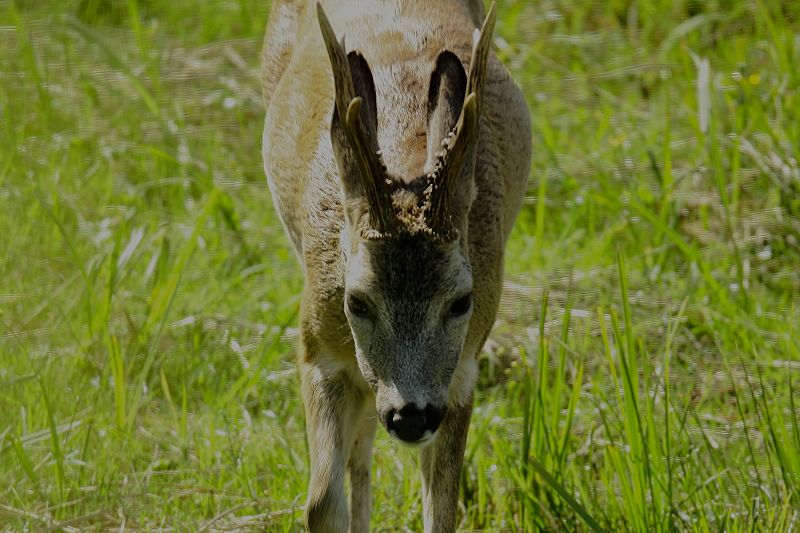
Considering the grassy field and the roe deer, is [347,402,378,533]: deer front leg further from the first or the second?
the grassy field

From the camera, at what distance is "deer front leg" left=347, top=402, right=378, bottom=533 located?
17.3 ft

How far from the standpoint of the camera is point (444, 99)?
4.41 metres

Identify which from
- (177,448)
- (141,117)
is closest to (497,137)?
(177,448)

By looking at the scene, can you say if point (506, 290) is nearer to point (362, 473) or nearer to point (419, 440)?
point (362, 473)

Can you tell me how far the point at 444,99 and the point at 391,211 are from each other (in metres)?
0.44

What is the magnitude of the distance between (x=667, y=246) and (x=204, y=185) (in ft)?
7.59

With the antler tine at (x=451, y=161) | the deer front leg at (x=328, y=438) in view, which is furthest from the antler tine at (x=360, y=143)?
the deer front leg at (x=328, y=438)

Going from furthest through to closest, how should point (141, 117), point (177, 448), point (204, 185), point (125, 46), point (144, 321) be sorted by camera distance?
point (125, 46), point (141, 117), point (204, 185), point (144, 321), point (177, 448)

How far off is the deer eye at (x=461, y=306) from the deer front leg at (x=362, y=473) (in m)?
1.05

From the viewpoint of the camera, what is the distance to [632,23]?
29.8 feet

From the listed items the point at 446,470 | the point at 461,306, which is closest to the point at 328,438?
the point at 446,470

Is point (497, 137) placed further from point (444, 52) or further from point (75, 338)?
point (75, 338)

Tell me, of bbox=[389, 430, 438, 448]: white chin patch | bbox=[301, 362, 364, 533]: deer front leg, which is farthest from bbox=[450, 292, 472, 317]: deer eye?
bbox=[301, 362, 364, 533]: deer front leg

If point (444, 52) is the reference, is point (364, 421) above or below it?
below
